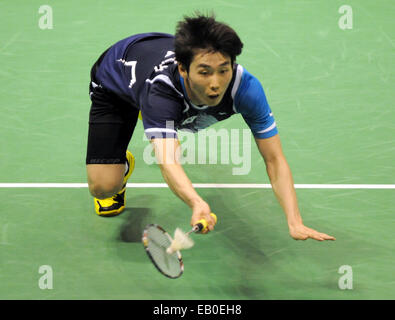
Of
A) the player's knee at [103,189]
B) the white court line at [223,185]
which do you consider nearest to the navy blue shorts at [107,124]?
the player's knee at [103,189]

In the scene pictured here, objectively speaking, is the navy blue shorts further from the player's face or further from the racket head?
the racket head

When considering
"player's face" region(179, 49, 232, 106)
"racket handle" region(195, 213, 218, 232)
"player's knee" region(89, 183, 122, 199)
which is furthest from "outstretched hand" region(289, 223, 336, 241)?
"player's knee" region(89, 183, 122, 199)

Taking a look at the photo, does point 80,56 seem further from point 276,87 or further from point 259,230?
point 259,230

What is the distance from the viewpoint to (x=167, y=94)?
3.67 metres

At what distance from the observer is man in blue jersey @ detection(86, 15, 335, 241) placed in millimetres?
3439

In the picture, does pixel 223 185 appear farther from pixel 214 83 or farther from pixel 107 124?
pixel 214 83

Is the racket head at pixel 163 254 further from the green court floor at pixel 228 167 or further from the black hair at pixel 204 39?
the black hair at pixel 204 39

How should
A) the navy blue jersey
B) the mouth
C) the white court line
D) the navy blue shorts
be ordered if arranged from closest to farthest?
the mouth → the navy blue jersey → the navy blue shorts → the white court line

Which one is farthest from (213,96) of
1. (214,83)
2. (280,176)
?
(280,176)

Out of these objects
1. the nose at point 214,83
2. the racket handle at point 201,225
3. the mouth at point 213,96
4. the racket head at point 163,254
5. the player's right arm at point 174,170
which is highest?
the nose at point 214,83

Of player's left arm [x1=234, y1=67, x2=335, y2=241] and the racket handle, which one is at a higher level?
player's left arm [x1=234, y1=67, x2=335, y2=241]

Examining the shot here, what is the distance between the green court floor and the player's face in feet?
4.66

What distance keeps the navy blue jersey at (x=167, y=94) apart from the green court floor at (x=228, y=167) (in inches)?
41.8

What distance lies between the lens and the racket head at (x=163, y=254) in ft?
11.0
